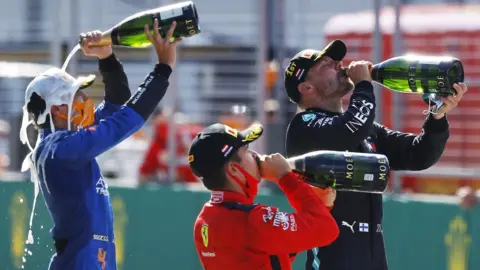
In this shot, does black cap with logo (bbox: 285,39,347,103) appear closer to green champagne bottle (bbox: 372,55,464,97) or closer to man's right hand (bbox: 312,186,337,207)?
green champagne bottle (bbox: 372,55,464,97)

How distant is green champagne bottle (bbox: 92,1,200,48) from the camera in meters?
4.93

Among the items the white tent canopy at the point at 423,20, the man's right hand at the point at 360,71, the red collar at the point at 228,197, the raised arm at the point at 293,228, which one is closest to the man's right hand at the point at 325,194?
the raised arm at the point at 293,228

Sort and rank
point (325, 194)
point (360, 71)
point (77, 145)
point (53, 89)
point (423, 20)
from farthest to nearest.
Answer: point (423, 20) → point (360, 71) → point (53, 89) → point (77, 145) → point (325, 194)

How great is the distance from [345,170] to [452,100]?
113 centimetres

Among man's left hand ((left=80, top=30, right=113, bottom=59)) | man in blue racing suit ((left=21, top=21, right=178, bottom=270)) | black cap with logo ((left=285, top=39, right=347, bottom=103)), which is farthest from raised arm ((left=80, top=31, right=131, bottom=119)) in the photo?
black cap with logo ((left=285, top=39, right=347, bottom=103))

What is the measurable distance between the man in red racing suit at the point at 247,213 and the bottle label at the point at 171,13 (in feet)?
2.19

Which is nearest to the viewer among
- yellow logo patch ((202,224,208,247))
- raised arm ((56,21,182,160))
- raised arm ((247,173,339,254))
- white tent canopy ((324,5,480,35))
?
raised arm ((247,173,339,254))

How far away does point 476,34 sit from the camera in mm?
9789

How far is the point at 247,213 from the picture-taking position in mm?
4438

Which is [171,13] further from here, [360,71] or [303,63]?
[360,71]

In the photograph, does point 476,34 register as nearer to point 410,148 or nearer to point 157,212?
point 157,212

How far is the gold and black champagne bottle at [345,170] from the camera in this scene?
14.4ft

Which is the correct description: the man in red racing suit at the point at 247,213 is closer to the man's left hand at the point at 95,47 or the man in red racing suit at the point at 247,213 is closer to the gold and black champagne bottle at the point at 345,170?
the gold and black champagne bottle at the point at 345,170

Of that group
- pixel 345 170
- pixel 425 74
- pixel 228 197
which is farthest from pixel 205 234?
pixel 425 74
